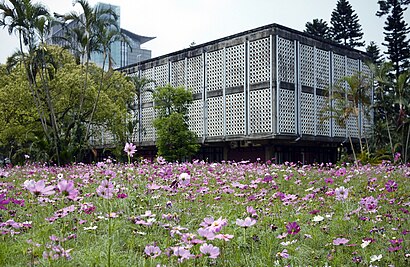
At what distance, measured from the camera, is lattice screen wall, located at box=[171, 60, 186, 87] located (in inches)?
926

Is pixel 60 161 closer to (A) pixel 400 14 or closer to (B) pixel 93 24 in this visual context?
(B) pixel 93 24

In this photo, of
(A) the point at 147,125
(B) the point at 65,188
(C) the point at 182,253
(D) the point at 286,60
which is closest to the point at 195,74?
(A) the point at 147,125

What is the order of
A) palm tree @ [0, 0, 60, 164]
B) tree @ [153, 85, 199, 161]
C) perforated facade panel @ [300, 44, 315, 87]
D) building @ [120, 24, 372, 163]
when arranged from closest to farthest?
palm tree @ [0, 0, 60, 164]
building @ [120, 24, 372, 163]
tree @ [153, 85, 199, 161]
perforated facade panel @ [300, 44, 315, 87]

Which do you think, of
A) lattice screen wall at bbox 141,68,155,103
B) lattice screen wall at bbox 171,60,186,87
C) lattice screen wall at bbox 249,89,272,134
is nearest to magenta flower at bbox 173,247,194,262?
lattice screen wall at bbox 249,89,272,134

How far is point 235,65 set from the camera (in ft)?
68.5

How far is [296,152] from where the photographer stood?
2247cm

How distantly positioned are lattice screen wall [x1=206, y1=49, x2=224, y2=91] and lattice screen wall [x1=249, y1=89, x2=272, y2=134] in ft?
6.72

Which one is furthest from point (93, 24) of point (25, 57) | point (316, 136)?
point (316, 136)

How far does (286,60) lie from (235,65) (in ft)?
7.41

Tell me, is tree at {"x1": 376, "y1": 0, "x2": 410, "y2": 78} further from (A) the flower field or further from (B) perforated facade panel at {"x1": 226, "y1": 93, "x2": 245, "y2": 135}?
(A) the flower field

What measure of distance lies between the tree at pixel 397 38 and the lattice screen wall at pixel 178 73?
13322mm

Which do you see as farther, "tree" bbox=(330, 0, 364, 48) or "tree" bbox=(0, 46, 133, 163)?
"tree" bbox=(330, 0, 364, 48)

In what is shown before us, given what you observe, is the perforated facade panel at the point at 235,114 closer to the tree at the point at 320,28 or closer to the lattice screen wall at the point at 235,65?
the lattice screen wall at the point at 235,65

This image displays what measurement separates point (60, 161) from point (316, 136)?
11.6 meters
